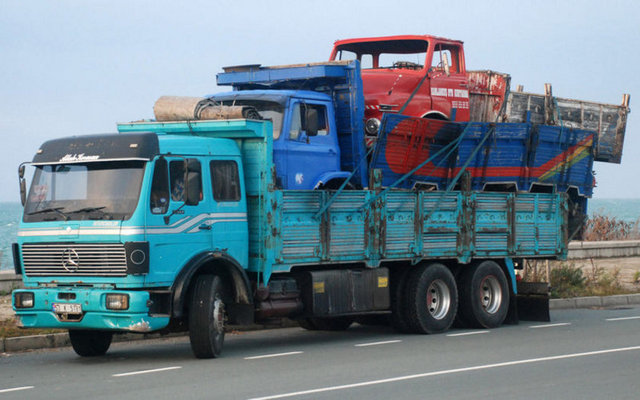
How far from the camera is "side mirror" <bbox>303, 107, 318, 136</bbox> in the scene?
49.7ft

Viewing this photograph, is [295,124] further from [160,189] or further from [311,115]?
[160,189]

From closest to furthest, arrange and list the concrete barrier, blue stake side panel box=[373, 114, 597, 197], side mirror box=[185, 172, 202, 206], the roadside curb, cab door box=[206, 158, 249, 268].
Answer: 1. side mirror box=[185, 172, 202, 206]
2. cab door box=[206, 158, 249, 268]
3. blue stake side panel box=[373, 114, 597, 197]
4. the roadside curb
5. the concrete barrier

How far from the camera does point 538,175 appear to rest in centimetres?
1856

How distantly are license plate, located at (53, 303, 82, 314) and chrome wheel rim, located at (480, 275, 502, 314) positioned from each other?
23.9 feet

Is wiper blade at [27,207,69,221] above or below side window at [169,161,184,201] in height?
below

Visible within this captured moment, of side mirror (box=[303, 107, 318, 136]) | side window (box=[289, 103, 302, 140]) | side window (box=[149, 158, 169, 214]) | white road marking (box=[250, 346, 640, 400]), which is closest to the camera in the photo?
white road marking (box=[250, 346, 640, 400])

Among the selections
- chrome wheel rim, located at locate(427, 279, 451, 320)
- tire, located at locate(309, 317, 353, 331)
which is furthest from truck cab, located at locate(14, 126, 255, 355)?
chrome wheel rim, located at locate(427, 279, 451, 320)

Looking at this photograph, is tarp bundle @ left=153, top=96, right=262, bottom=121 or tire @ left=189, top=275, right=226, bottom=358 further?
tarp bundle @ left=153, top=96, right=262, bottom=121

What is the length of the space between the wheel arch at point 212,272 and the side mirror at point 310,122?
7.99 feet

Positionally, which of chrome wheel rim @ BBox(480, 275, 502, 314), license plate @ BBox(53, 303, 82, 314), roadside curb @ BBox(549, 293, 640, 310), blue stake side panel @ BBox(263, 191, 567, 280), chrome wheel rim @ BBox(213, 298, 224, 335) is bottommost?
roadside curb @ BBox(549, 293, 640, 310)

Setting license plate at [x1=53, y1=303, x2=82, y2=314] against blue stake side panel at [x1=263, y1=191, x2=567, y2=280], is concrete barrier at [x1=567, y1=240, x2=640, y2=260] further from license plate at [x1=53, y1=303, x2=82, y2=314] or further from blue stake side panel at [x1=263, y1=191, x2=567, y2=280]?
license plate at [x1=53, y1=303, x2=82, y2=314]

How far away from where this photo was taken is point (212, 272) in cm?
1373

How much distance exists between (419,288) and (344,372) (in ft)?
15.8

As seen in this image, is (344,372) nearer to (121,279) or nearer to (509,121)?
(121,279)
